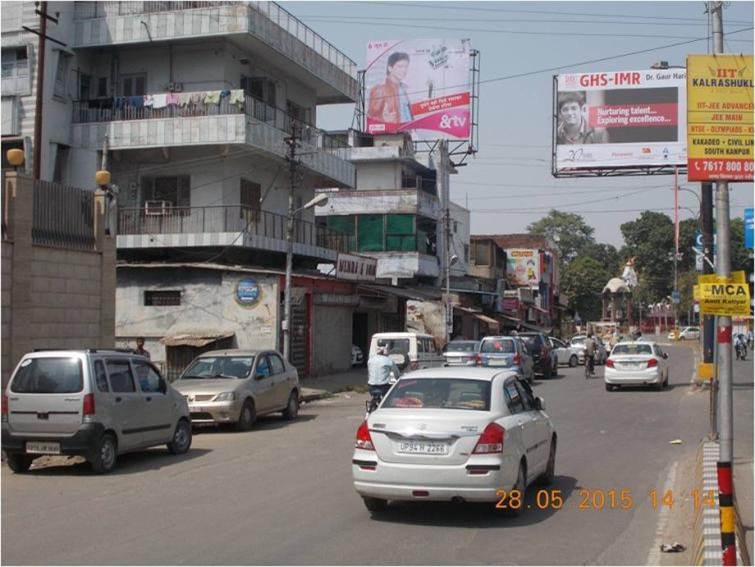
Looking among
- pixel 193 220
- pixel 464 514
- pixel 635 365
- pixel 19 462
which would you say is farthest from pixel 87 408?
pixel 193 220

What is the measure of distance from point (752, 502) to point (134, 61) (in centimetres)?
2917

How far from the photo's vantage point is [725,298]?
25.0 feet

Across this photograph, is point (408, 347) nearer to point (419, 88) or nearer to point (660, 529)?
point (660, 529)

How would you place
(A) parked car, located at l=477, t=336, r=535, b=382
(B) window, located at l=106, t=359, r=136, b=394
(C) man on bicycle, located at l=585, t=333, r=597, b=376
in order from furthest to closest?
1. (C) man on bicycle, located at l=585, t=333, r=597, b=376
2. (A) parked car, located at l=477, t=336, r=535, b=382
3. (B) window, located at l=106, t=359, r=136, b=394

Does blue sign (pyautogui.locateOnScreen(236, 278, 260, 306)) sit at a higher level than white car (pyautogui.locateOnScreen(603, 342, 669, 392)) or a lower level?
higher

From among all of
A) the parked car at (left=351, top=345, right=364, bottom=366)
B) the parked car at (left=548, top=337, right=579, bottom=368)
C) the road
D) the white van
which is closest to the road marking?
the road

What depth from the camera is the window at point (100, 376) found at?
12.7 m

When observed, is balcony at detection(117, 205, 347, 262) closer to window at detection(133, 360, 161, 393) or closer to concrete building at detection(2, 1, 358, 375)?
concrete building at detection(2, 1, 358, 375)

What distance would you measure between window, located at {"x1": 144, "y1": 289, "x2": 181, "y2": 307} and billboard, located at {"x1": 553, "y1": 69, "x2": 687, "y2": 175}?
13.5 metres

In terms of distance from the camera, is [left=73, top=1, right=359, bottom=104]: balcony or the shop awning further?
[left=73, top=1, right=359, bottom=104]: balcony

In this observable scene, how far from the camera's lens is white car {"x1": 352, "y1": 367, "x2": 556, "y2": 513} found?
28.8ft

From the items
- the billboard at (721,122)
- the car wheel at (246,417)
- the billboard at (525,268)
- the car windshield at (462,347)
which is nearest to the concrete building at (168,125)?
the car windshield at (462,347)

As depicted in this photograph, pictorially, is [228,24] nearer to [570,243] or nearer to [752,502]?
[752,502]

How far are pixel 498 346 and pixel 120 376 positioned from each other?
62.5 ft
